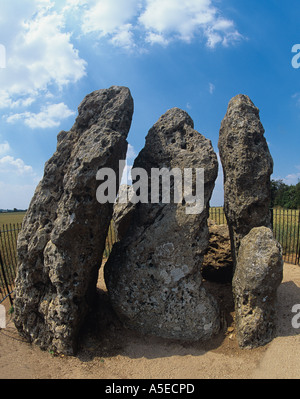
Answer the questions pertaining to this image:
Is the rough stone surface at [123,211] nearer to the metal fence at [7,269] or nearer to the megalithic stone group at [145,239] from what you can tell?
the megalithic stone group at [145,239]

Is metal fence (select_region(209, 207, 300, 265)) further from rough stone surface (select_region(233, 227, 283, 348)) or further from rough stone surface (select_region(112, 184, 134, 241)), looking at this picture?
rough stone surface (select_region(233, 227, 283, 348))

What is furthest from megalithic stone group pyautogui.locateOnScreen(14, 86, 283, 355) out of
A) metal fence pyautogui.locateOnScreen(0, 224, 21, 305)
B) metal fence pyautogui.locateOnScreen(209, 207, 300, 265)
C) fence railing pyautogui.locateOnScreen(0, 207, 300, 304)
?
metal fence pyautogui.locateOnScreen(209, 207, 300, 265)

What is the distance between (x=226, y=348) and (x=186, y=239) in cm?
222

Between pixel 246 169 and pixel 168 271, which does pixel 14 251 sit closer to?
pixel 168 271

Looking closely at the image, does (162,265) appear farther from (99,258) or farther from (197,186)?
(197,186)

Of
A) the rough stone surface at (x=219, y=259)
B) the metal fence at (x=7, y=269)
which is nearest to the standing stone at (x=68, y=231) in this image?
the metal fence at (x=7, y=269)

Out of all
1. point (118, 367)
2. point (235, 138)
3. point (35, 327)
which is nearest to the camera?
point (118, 367)

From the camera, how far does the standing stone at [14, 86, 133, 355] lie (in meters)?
5.72

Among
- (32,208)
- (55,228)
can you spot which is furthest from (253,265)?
(32,208)

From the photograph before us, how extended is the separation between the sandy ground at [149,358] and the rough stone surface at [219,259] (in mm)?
1785

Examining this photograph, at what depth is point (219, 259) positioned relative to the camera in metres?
8.34

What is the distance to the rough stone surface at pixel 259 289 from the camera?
5613 mm

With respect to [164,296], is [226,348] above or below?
below

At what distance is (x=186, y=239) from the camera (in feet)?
20.4
